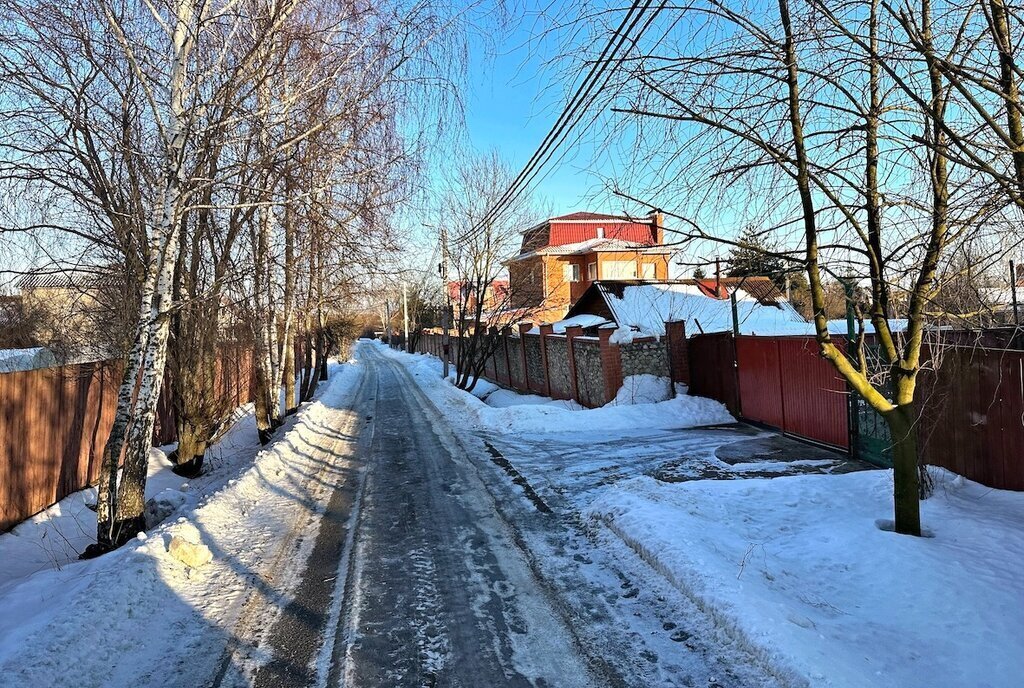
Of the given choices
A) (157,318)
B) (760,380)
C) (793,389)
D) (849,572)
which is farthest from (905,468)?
(760,380)

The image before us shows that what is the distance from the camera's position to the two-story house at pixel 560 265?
19866 mm

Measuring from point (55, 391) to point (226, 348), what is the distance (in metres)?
5.22

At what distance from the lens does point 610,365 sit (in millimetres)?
14648

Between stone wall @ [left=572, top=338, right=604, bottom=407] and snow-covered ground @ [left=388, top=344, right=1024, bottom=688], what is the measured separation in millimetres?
6514

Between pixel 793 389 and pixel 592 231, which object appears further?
pixel 592 231

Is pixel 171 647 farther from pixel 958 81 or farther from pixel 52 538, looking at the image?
pixel 958 81

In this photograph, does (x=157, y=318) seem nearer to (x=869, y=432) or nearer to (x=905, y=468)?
(x=905, y=468)

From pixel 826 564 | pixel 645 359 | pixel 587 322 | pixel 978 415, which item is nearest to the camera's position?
pixel 826 564

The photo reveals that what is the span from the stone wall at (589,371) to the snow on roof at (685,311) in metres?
1.30

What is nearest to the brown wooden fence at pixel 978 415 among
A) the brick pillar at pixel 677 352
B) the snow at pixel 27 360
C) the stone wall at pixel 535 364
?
the brick pillar at pixel 677 352

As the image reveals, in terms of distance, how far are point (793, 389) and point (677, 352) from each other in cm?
416

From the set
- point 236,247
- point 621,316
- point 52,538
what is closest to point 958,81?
point 52,538

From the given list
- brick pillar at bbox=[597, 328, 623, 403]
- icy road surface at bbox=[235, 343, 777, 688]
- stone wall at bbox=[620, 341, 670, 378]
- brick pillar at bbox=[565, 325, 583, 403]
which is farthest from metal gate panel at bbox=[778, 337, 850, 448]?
brick pillar at bbox=[565, 325, 583, 403]

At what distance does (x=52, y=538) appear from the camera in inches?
288
